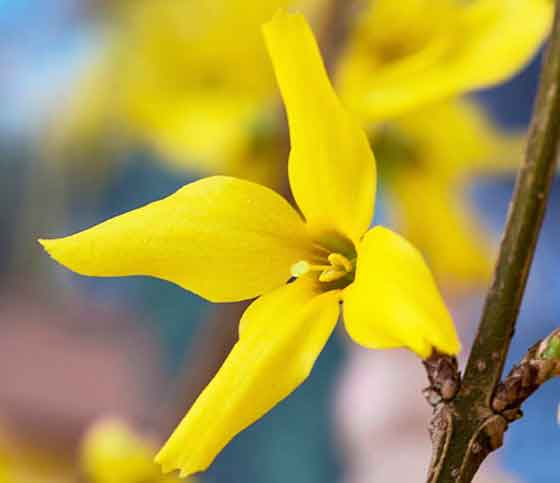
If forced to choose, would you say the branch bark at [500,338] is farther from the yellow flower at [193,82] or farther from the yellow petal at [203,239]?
the yellow flower at [193,82]

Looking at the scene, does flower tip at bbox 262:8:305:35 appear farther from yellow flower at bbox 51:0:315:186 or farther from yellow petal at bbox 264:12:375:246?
yellow flower at bbox 51:0:315:186

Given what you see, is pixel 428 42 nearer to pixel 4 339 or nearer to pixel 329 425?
pixel 329 425

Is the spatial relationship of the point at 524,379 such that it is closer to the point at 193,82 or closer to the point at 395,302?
the point at 395,302

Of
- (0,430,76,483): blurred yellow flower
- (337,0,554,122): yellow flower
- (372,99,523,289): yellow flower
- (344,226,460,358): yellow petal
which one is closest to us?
(344,226,460,358): yellow petal

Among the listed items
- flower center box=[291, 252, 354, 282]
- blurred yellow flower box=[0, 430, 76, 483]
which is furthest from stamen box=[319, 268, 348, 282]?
blurred yellow flower box=[0, 430, 76, 483]

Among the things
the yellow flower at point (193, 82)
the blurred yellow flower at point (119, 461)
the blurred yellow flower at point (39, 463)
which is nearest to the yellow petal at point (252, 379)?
the blurred yellow flower at point (119, 461)

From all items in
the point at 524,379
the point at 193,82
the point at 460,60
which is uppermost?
the point at 193,82

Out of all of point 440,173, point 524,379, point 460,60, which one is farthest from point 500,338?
point 440,173
